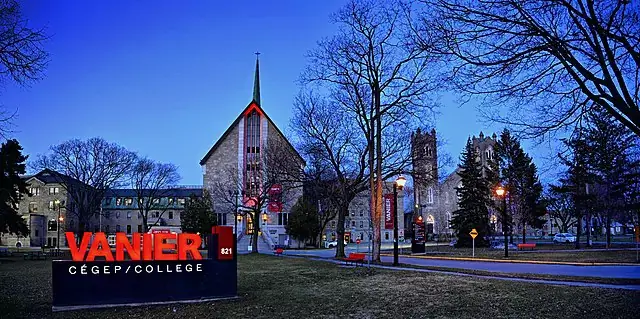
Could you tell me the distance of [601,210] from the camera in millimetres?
43125

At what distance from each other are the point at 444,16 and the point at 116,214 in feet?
304

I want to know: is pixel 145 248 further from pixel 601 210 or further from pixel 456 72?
pixel 601 210

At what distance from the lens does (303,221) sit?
69062 millimetres

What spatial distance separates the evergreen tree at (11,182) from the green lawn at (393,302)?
27520mm

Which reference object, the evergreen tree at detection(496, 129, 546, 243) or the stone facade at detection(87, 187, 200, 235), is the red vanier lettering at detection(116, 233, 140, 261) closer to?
the evergreen tree at detection(496, 129, 546, 243)

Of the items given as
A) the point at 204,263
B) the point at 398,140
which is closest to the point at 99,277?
the point at 204,263

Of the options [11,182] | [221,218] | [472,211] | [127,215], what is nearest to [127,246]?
[11,182]

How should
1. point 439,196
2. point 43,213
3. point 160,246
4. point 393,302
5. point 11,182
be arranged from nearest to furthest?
point 393,302 → point 160,246 → point 11,182 → point 43,213 → point 439,196

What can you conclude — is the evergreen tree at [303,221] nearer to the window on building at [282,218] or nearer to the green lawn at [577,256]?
the window on building at [282,218]

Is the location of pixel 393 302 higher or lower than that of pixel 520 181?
lower

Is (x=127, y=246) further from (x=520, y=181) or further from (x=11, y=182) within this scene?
(x=520, y=181)

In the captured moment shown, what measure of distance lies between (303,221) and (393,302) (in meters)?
56.6

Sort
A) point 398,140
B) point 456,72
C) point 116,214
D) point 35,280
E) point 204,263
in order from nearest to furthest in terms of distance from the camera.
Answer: point 456,72 → point 204,263 → point 35,280 → point 398,140 → point 116,214

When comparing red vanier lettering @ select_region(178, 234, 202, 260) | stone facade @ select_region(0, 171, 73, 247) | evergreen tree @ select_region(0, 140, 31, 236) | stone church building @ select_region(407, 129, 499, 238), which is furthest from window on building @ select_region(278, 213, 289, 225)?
red vanier lettering @ select_region(178, 234, 202, 260)
